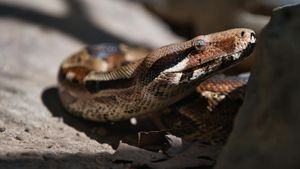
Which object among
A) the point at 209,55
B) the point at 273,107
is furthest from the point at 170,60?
the point at 273,107

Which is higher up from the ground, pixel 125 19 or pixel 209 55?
pixel 125 19

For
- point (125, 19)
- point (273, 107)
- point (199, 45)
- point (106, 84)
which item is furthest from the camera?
point (125, 19)

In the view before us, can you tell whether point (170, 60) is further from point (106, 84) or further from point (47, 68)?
point (47, 68)

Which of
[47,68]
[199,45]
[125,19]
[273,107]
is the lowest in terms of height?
[273,107]

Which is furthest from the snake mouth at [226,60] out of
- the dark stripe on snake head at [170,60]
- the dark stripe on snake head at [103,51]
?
the dark stripe on snake head at [103,51]

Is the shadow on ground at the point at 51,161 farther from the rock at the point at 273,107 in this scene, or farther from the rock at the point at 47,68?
the rock at the point at 273,107
